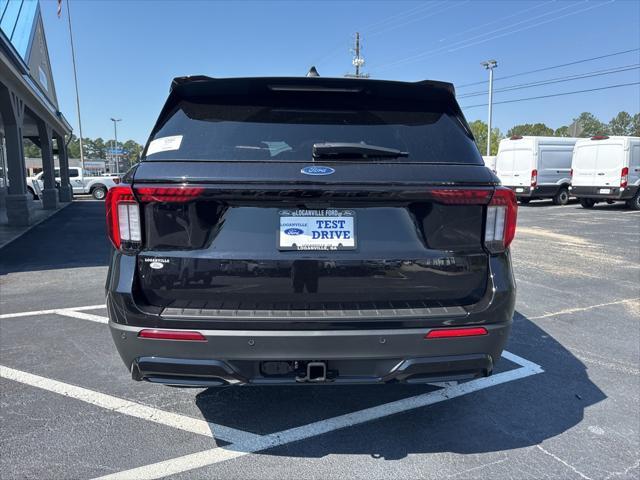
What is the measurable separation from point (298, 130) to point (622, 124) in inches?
5358

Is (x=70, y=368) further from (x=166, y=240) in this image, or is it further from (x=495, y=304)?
(x=495, y=304)

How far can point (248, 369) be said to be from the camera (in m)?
2.31

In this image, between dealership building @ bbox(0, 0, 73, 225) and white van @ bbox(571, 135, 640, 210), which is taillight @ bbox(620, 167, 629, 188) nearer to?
white van @ bbox(571, 135, 640, 210)

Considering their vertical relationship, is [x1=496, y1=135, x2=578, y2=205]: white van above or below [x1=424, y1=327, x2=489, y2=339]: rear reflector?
above

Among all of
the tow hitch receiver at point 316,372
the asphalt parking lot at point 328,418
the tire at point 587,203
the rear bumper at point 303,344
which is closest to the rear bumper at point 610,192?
the tire at point 587,203

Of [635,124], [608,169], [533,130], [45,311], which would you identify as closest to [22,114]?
[45,311]

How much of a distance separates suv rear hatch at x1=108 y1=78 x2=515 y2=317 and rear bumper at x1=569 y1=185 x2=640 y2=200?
19.0m

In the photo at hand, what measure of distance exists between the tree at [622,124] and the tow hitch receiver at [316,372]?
433 ft

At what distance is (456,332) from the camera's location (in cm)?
234

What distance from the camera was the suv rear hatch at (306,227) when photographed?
226 cm

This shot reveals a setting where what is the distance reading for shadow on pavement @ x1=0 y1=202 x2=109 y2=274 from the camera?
848cm

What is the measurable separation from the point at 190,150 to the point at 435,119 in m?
1.39

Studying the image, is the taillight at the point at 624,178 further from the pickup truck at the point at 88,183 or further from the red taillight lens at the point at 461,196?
the pickup truck at the point at 88,183

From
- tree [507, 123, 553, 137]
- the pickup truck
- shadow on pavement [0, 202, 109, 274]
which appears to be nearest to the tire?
shadow on pavement [0, 202, 109, 274]
